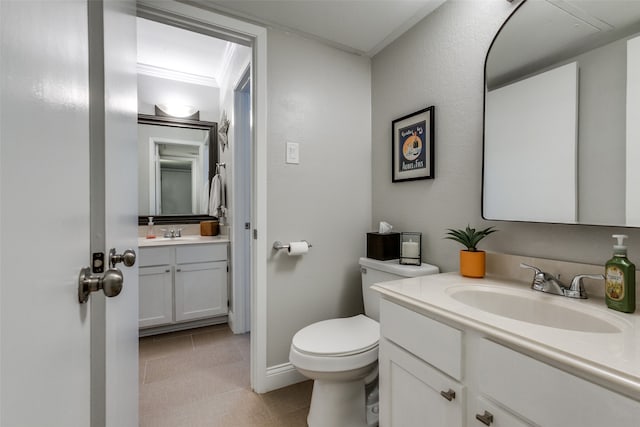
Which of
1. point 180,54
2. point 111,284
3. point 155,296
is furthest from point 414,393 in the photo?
point 180,54

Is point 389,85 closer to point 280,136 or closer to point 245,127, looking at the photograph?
point 280,136

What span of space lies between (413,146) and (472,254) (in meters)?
0.73

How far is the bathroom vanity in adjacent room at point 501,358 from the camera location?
1.90ft

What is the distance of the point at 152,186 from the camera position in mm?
2812

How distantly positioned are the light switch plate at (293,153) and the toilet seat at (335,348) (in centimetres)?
99

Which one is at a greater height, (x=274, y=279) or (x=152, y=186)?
(x=152, y=186)

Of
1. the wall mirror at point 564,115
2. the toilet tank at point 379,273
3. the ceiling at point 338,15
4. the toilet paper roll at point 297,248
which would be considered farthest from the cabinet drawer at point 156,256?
the wall mirror at point 564,115

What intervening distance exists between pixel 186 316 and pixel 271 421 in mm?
1390

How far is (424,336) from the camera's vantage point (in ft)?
3.10

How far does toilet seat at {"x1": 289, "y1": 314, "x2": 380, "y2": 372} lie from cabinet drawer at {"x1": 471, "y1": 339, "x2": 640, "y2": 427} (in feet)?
1.92

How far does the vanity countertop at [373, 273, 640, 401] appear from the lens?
56 cm

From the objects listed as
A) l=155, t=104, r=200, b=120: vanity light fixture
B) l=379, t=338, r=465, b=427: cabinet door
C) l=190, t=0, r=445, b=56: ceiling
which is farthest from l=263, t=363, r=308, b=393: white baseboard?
l=155, t=104, r=200, b=120: vanity light fixture

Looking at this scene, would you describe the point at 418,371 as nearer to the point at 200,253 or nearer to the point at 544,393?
the point at 544,393

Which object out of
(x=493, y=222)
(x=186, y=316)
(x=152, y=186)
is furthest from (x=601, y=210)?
(x=152, y=186)
